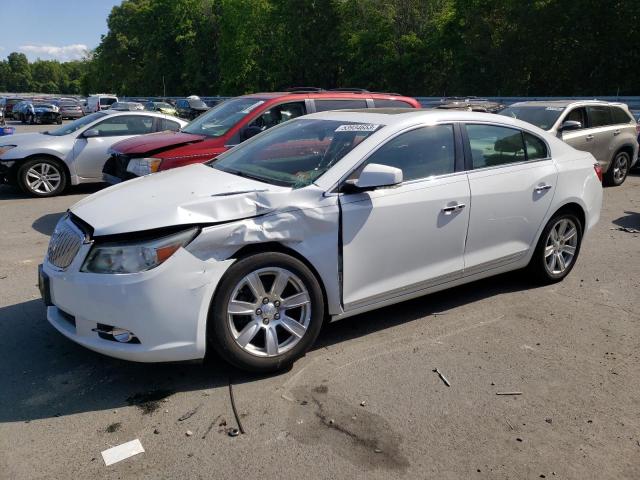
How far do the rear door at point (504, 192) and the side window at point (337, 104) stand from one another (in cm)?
347

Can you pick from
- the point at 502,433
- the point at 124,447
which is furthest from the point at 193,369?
the point at 502,433

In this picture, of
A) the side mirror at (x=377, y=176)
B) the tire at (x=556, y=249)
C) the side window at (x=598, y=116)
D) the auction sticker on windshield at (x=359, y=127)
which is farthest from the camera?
the side window at (x=598, y=116)

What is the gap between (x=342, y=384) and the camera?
3551 millimetres

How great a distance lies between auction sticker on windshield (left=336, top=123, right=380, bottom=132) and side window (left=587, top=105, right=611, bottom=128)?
319 inches

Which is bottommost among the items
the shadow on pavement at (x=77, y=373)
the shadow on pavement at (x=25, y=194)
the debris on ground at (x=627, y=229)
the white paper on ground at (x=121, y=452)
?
the debris on ground at (x=627, y=229)

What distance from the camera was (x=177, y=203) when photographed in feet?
11.5

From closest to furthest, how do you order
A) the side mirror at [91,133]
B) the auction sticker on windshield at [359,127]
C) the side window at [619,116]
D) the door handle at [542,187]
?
the auction sticker on windshield at [359,127] < the door handle at [542,187] < the side mirror at [91,133] < the side window at [619,116]

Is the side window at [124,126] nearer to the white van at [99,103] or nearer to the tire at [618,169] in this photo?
the tire at [618,169]

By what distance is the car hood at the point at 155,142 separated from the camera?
710cm

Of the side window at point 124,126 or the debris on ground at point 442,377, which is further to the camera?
the side window at point 124,126

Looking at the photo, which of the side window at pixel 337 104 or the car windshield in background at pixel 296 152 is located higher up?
the side window at pixel 337 104

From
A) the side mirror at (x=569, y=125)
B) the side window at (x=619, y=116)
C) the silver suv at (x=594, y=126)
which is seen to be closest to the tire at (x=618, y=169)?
the silver suv at (x=594, y=126)

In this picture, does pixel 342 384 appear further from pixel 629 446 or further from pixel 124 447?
pixel 629 446

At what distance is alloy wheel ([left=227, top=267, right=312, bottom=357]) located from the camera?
3480 millimetres
